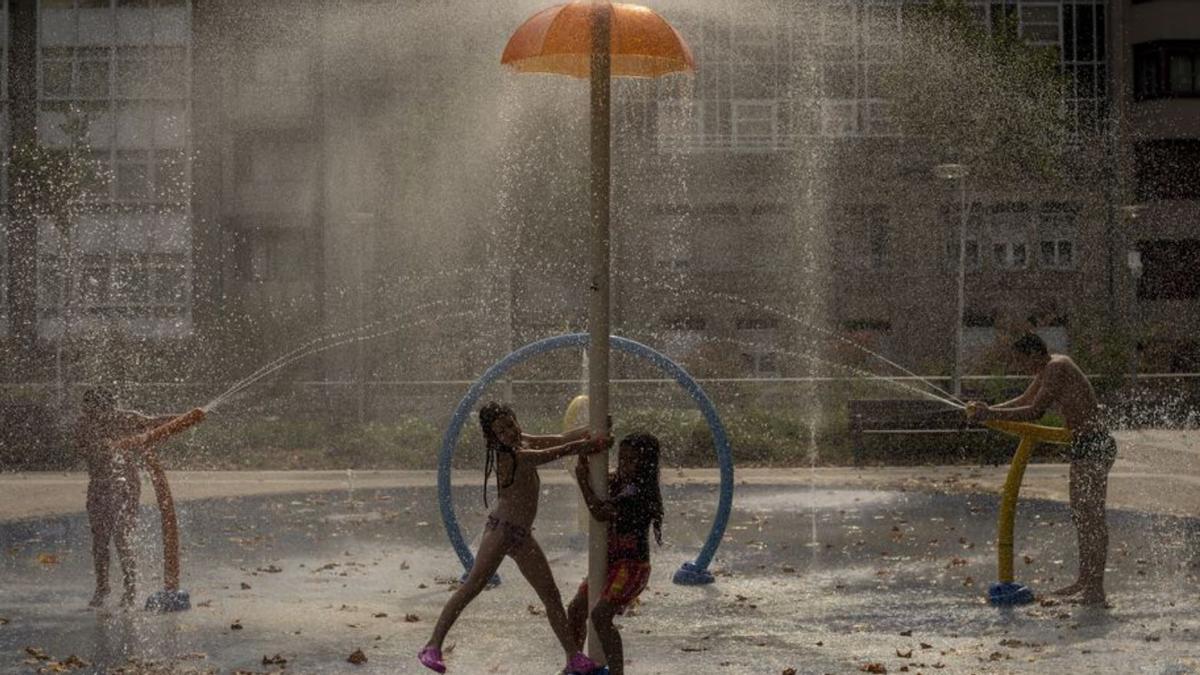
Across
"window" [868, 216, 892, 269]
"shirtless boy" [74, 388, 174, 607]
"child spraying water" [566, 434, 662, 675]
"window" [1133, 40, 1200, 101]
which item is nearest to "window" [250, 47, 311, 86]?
"window" [868, 216, 892, 269]

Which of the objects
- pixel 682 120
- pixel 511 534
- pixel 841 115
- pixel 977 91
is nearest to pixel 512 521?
pixel 511 534

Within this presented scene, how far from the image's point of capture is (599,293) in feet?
25.8

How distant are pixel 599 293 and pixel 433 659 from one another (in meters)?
1.98

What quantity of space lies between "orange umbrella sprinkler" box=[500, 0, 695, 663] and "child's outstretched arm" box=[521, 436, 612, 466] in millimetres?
49

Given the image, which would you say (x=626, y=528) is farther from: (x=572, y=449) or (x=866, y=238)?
(x=866, y=238)

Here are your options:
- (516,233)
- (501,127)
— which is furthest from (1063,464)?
(501,127)

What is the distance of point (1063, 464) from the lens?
2227 centimetres

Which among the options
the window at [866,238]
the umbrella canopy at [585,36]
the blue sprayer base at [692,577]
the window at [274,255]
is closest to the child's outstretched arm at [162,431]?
the umbrella canopy at [585,36]

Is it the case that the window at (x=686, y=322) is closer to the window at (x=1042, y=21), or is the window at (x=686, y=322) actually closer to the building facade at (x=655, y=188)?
the building facade at (x=655, y=188)

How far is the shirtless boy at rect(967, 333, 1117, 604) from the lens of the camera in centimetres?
1145

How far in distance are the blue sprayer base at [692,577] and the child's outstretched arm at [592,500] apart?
4.88 m

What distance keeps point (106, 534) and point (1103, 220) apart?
44220 millimetres

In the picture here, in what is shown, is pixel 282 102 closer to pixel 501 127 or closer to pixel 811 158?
pixel 501 127

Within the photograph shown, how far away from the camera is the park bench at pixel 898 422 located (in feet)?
74.0
